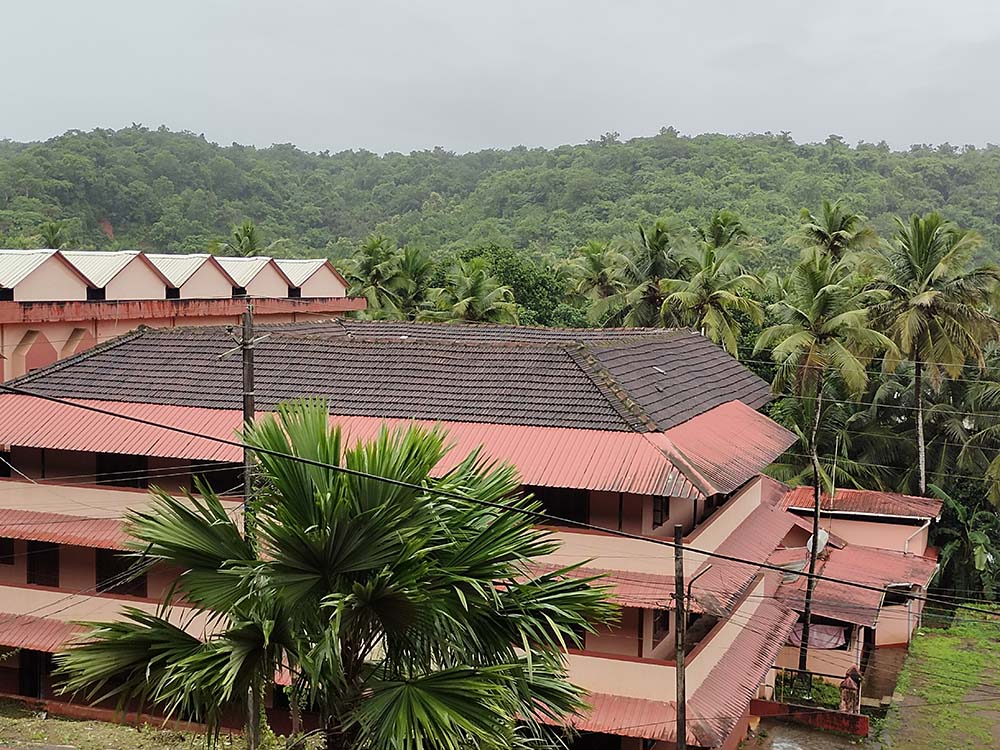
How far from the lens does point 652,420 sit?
20.7 metres

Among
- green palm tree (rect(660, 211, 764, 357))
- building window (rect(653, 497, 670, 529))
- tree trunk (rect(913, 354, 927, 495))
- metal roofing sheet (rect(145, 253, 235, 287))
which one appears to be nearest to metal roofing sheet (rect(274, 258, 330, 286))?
metal roofing sheet (rect(145, 253, 235, 287))

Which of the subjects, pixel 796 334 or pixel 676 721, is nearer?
pixel 676 721

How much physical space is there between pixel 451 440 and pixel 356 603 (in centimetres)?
1073

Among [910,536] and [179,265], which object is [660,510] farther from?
[179,265]

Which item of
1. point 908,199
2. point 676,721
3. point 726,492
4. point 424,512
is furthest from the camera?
point 908,199

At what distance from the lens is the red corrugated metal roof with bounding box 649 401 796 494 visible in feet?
65.1

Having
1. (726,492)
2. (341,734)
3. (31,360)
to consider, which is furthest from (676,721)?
(31,360)

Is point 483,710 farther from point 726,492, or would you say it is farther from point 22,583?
point 22,583

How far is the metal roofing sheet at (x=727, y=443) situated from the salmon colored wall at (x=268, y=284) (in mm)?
19953

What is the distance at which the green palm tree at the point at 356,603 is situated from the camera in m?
9.83

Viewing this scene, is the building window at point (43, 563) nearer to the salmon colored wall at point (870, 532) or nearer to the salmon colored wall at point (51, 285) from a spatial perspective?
the salmon colored wall at point (51, 285)

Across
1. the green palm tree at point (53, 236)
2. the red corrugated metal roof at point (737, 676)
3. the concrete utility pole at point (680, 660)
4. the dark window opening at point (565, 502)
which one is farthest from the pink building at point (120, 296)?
the red corrugated metal roof at point (737, 676)

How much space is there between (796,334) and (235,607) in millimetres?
24250

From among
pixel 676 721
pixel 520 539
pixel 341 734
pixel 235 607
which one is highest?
pixel 520 539
